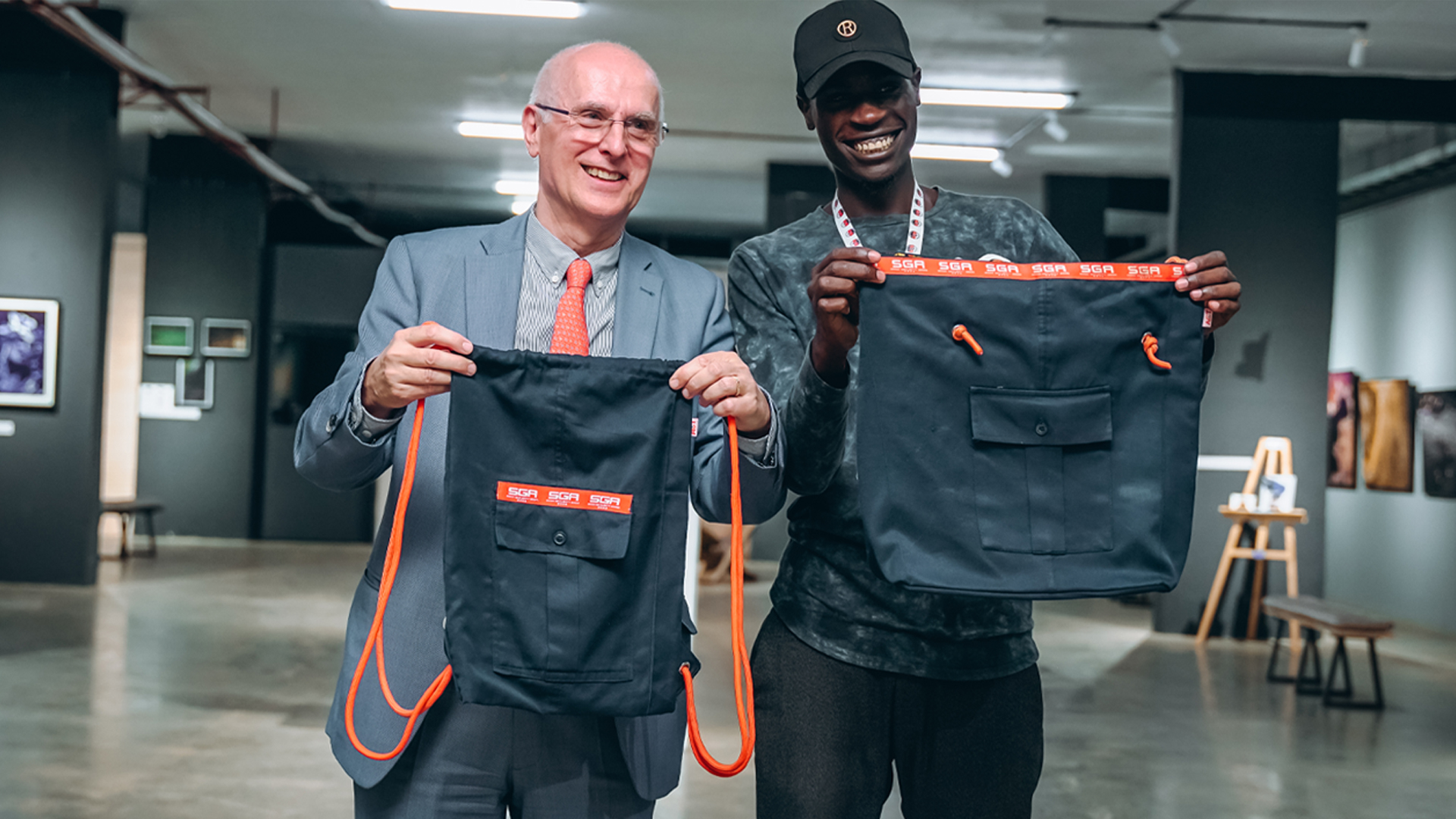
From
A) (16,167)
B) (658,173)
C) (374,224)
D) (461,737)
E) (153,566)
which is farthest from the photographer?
(374,224)

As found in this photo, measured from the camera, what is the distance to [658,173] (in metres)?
13.7

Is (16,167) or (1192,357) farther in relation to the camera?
(16,167)

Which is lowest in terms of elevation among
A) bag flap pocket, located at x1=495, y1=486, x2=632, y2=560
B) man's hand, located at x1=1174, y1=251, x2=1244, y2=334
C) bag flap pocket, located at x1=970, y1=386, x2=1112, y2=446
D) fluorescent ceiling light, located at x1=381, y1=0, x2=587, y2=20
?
bag flap pocket, located at x1=495, y1=486, x2=632, y2=560

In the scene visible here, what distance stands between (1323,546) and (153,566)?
9498 mm

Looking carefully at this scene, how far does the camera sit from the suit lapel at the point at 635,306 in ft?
5.32

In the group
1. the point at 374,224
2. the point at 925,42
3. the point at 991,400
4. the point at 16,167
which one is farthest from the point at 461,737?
the point at 374,224

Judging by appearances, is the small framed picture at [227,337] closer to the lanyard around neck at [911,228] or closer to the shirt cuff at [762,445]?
the lanyard around neck at [911,228]

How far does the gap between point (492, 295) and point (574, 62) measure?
0.33 m

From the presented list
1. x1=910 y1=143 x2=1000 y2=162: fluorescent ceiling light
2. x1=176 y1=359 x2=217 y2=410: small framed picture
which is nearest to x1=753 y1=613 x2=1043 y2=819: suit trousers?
x1=910 y1=143 x2=1000 y2=162: fluorescent ceiling light

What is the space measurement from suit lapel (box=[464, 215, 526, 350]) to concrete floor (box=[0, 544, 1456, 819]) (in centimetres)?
290

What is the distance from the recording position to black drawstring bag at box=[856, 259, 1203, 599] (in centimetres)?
151

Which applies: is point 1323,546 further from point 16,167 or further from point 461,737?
point 16,167

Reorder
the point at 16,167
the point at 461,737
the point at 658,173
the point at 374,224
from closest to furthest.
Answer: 1. the point at 461,737
2. the point at 16,167
3. the point at 658,173
4. the point at 374,224

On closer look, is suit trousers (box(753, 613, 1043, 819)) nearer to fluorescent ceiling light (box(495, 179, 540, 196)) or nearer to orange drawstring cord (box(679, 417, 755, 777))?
orange drawstring cord (box(679, 417, 755, 777))
